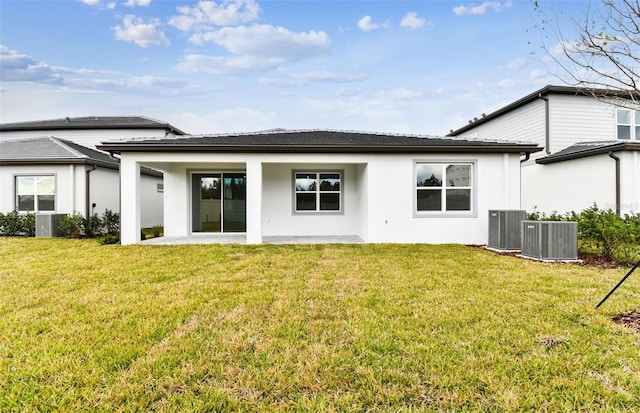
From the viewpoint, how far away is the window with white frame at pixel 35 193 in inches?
483

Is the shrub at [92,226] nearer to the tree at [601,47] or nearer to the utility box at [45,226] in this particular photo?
the utility box at [45,226]

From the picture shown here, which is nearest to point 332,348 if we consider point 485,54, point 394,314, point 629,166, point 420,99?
point 394,314

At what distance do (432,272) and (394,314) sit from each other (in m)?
2.43

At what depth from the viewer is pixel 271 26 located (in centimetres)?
1317

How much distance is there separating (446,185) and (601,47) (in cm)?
563

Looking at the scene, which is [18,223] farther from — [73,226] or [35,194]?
[73,226]

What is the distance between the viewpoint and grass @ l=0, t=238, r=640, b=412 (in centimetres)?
220

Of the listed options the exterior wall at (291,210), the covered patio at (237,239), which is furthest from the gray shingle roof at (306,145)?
the covered patio at (237,239)

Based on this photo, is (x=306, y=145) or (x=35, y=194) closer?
(x=306, y=145)

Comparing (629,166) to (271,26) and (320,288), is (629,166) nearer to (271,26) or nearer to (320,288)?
(320,288)

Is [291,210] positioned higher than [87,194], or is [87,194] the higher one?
[87,194]

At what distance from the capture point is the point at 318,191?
11.5m

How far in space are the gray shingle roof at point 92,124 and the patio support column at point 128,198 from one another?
985cm

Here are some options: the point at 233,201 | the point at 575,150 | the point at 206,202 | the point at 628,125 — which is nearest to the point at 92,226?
the point at 206,202
